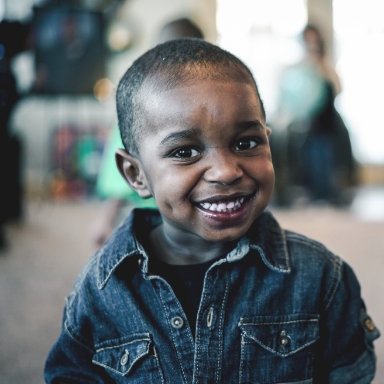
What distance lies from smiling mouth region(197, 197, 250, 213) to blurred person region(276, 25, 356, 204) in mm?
2597

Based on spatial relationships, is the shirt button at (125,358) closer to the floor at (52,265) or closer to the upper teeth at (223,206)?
the upper teeth at (223,206)

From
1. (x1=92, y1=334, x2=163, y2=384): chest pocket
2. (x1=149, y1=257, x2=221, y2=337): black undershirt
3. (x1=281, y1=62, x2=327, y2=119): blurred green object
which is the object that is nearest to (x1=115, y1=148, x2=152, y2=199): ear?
(x1=149, y1=257, x2=221, y2=337): black undershirt

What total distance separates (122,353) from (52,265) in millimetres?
1178

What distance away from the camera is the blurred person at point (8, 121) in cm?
170

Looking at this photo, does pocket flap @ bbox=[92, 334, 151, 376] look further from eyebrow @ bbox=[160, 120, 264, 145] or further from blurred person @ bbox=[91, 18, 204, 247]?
blurred person @ bbox=[91, 18, 204, 247]

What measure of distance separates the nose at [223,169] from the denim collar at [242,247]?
12 cm

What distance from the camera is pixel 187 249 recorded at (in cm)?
73

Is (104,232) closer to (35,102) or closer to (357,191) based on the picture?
(35,102)

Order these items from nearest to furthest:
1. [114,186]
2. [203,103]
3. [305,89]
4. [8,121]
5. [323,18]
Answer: [203,103], [114,186], [8,121], [305,89], [323,18]

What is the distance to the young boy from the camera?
618mm

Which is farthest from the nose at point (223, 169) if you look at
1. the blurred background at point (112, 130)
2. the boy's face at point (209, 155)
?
the blurred background at point (112, 130)

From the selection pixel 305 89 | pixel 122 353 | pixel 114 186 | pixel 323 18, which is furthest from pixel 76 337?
pixel 323 18

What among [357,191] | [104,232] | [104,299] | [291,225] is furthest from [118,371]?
[357,191]

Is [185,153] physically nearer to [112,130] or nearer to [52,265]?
[112,130]
